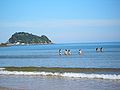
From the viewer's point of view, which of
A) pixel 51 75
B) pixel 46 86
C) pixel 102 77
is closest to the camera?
pixel 46 86

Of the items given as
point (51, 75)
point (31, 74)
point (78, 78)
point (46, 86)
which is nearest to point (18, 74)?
point (31, 74)

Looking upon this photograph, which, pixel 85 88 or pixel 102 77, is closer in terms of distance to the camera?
pixel 85 88

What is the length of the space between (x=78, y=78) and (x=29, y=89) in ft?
21.6

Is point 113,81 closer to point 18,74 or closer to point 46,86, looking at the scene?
point 46,86

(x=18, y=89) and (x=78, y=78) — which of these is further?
(x=78, y=78)

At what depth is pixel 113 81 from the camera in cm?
2280

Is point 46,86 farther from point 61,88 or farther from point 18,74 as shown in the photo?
point 18,74

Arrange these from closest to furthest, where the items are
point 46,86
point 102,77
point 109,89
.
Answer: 1. point 109,89
2. point 46,86
3. point 102,77

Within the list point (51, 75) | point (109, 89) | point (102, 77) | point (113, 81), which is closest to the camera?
point (109, 89)

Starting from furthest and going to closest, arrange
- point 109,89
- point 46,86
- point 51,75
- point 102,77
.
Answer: point 51,75 < point 102,77 < point 46,86 < point 109,89

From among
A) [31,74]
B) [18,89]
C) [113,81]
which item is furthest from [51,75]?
[18,89]

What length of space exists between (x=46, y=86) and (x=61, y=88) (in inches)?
59.7

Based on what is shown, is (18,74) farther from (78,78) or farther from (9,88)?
(9,88)

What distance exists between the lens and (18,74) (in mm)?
29922
